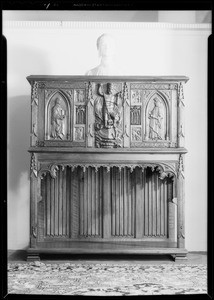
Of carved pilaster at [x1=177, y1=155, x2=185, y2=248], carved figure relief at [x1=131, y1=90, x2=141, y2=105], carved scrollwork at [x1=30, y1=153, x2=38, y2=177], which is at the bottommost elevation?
carved pilaster at [x1=177, y1=155, x2=185, y2=248]

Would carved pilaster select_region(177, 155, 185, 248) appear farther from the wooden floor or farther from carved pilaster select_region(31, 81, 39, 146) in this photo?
carved pilaster select_region(31, 81, 39, 146)

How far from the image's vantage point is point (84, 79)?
18.8 ft

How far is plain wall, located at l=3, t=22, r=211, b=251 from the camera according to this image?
682 cm

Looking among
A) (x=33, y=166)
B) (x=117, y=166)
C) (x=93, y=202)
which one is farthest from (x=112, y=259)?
(x=33, y=166)

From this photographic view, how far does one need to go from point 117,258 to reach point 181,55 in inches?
122

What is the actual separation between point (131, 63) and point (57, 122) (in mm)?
1790

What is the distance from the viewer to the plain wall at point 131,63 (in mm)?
6816

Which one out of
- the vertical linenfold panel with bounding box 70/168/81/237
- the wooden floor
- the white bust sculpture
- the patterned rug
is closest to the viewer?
the patterned rug

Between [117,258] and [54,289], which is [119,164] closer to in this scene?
[117,258]

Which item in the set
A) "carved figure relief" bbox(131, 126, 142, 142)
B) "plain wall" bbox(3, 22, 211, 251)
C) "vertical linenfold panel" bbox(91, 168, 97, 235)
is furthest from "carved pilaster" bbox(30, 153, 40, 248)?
"carved figure relief" bbox(131, 126, 142, 142)

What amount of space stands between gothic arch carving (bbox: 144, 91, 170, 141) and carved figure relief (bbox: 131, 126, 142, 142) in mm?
78

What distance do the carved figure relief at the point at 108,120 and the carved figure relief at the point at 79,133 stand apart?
0.58ft
